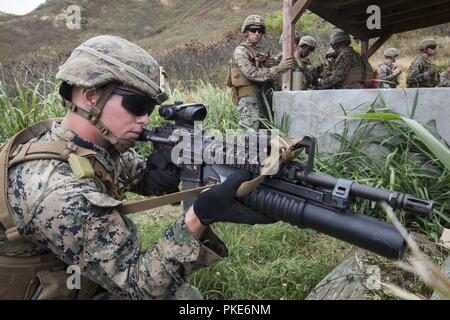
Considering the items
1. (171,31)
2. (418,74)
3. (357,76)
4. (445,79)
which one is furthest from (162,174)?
(171,31)

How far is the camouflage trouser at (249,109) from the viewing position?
220 inches

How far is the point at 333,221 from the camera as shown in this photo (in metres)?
1.46

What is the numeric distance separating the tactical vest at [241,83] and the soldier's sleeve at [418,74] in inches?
198

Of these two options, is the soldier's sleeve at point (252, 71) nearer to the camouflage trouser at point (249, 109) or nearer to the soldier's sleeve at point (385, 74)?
the camouflage trouser at point (249, 109)

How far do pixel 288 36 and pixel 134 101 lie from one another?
4.09 metres

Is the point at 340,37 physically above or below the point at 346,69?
above

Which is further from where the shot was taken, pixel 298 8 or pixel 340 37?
pixel 340 37

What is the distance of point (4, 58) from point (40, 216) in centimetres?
2726

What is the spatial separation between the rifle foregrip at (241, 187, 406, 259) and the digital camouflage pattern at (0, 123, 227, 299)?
0.33 meters

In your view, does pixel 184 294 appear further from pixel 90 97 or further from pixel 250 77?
pixel 250 77

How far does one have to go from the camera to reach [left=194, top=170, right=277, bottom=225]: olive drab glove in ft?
5.12

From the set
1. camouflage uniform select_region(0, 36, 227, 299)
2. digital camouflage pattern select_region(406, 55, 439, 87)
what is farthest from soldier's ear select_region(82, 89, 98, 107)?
digital camouflage pattern select_region(406, 55, 439, 87)

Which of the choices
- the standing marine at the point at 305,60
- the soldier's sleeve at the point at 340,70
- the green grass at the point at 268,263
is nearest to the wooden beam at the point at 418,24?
the soldier's sleeve at the point at 340,70

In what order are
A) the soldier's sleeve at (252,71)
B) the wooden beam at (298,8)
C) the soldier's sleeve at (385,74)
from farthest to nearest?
the soldier's sleeve at (385,74), the soldier's sleeve at (252,71), the wooden beam at (298,8)
